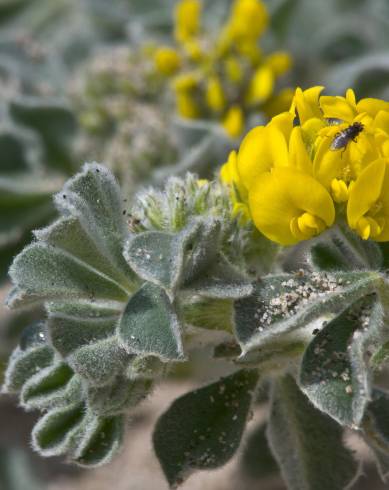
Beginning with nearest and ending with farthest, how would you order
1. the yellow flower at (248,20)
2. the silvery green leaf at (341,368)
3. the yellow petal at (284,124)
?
1. the silvery green leaf at (341,368)
2. the yellow petal at (284,124)
3. the yellow flower at (248,20)

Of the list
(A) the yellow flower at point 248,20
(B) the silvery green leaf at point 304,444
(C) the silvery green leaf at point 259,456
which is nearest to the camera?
(B) the silvery green leaf at point 304,444

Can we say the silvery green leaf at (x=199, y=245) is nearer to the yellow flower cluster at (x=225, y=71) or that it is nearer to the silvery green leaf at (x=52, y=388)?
the silvery green leaf at (x=52, y=388)

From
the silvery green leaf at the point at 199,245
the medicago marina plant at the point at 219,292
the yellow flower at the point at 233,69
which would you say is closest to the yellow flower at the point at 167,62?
the yellow flower at the point at 233,69

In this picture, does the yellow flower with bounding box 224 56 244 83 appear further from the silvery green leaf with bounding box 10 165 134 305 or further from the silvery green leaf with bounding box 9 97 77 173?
the silvery green leaf with bounding box 10 165 134 305

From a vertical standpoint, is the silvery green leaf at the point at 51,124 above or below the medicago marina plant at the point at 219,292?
above

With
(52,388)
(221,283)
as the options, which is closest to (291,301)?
(221,283)

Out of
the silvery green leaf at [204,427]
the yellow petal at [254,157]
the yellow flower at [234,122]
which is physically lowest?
the silvery green leaf at [204,427]

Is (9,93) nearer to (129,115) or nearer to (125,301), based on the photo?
(129,115)

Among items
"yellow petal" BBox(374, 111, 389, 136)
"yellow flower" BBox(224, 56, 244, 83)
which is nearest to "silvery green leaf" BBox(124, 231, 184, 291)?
"yellow petal" BBox(374, 111, 389, 136)
